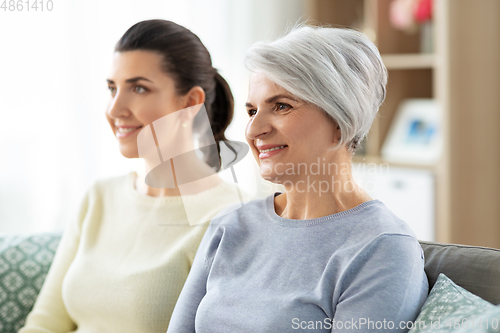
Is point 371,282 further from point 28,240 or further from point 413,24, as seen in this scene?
point 413,24

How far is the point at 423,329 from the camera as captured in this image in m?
0.83

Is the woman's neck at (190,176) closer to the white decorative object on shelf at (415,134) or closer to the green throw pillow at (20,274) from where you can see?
the green throw pillow at (20,274)

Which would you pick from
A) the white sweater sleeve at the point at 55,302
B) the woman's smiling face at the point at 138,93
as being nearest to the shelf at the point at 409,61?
the woman's smiling face at the point at 138,93

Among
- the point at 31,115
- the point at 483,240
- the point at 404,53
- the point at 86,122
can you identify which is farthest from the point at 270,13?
the point at 483,240

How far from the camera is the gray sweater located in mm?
872

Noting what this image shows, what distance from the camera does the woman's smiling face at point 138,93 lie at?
130 cm

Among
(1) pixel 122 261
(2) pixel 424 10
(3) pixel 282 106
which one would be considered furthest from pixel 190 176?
(2) pixel 424 10

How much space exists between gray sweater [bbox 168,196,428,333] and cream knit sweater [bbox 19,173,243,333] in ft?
0.36

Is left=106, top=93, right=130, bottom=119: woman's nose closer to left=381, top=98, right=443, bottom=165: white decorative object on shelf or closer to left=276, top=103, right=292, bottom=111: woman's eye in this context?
left=276, top=103, right=292, bottom=111: woman's eye

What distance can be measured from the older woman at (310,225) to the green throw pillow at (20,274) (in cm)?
58

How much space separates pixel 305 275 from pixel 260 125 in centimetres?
32

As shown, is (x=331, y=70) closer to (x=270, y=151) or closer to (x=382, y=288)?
(x=270, y=151)

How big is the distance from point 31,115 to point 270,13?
1.61m

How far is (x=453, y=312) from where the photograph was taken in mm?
833
